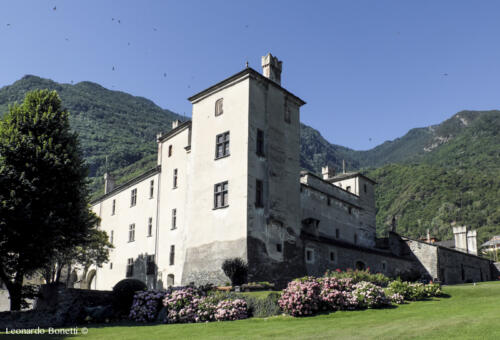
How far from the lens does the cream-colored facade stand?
91.4 feet

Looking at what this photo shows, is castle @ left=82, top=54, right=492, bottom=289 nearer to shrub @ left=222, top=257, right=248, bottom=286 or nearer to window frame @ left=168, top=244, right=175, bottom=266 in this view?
window frame @ left=168, top=244, right=175, bottom=266

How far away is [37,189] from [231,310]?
12.9m

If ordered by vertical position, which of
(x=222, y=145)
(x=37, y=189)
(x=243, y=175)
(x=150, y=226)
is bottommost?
(x=150, y=226)

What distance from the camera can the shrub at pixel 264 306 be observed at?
18.8 meters

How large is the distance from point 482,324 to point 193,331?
9.36 meters

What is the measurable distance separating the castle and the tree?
8.09 metres

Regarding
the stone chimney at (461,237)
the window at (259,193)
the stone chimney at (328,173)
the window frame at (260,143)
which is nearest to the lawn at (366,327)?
the window at (259,193)

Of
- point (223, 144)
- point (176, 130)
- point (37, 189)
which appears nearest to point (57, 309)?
point (37, 189)

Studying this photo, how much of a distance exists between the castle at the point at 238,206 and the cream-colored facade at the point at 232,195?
73mm

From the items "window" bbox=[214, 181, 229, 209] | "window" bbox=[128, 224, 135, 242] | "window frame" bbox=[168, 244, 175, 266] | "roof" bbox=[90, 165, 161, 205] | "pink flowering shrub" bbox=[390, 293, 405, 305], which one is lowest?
"pink flowering shrub" bbox=[390, 293, 405, 305]

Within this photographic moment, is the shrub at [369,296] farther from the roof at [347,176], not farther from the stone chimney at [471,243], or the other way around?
the stone chimney at [471,243]

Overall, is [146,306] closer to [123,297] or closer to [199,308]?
[123,297]

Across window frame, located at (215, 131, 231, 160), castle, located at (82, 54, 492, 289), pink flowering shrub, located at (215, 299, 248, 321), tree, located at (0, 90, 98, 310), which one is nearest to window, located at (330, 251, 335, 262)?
castle, located at (82, 54, 492, 289)

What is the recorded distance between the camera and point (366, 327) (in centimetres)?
1359
